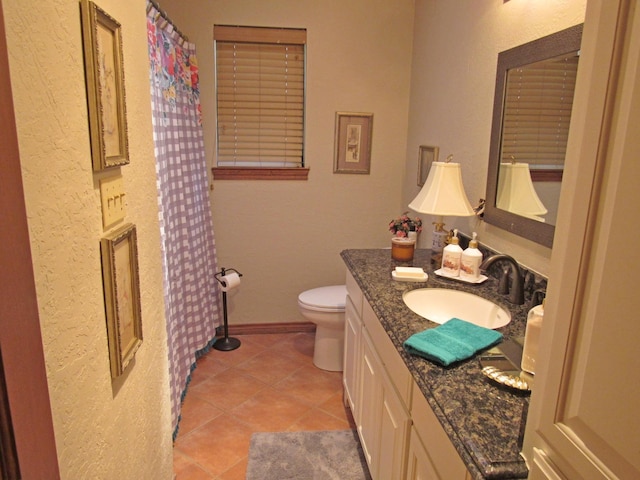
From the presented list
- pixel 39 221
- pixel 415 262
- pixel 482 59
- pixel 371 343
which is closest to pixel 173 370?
pixel 371 343

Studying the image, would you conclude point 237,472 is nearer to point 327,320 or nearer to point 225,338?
point 327,320

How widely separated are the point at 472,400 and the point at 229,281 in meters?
2.26

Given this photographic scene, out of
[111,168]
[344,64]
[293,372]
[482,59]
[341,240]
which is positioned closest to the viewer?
[111,168]

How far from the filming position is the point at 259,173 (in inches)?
128

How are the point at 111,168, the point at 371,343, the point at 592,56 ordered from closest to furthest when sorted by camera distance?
the point at 592,56 < the point at 111,168 < the point at 371,343

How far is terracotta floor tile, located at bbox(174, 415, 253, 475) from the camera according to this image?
2167mm

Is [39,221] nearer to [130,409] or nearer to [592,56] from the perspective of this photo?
[130,409]

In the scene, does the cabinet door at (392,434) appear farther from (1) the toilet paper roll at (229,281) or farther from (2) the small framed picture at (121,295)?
(1) the toilet paper roll at (229,281)

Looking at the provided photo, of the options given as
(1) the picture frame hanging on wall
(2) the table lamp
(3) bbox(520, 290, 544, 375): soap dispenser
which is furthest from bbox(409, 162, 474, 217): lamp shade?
(1) the picture frame hanging on wall

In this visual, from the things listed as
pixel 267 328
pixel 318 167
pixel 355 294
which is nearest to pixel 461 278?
pixel 355 294

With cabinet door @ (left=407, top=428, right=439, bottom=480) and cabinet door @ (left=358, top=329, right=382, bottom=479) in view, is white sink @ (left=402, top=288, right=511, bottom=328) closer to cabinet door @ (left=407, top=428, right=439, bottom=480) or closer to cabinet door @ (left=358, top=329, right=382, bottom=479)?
cabinet door @ (left=358, top=329, right=382, bottom=479)

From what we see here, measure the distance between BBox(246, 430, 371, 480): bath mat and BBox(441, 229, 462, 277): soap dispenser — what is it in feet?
3.21

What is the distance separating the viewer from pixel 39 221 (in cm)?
76

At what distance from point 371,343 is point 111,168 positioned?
1.22 meters
